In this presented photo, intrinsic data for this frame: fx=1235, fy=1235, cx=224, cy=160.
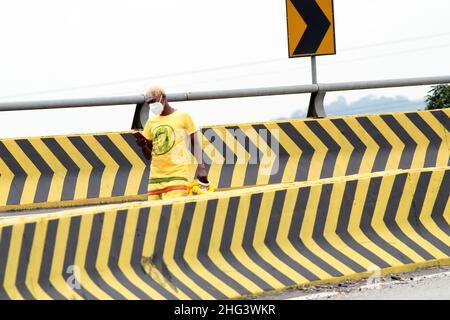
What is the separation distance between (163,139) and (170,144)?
80 mm

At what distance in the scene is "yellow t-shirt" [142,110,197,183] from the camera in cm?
1105

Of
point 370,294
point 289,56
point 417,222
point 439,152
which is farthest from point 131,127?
point 370,294

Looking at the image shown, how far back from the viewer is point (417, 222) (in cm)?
1101

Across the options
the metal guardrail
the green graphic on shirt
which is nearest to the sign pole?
the metal guardrail

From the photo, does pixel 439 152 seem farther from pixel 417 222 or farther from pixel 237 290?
pixel 237 290

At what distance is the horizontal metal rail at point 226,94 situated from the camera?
1505 cm

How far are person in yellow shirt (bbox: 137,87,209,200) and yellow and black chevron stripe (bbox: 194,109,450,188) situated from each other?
4.82m

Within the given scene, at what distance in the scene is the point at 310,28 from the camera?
17266 mm

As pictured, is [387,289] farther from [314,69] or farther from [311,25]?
[311,25]

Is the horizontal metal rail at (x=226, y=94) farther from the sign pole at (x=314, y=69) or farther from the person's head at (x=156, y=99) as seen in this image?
the person's head at (x=156, y=99)

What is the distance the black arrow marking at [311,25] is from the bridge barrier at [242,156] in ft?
4.57

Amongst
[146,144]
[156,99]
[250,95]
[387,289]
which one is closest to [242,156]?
[250,95]

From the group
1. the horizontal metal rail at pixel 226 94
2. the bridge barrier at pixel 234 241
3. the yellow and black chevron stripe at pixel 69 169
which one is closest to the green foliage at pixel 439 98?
the horizontal metal rail at pixel 226 94

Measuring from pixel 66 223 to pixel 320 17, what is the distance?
900cm
